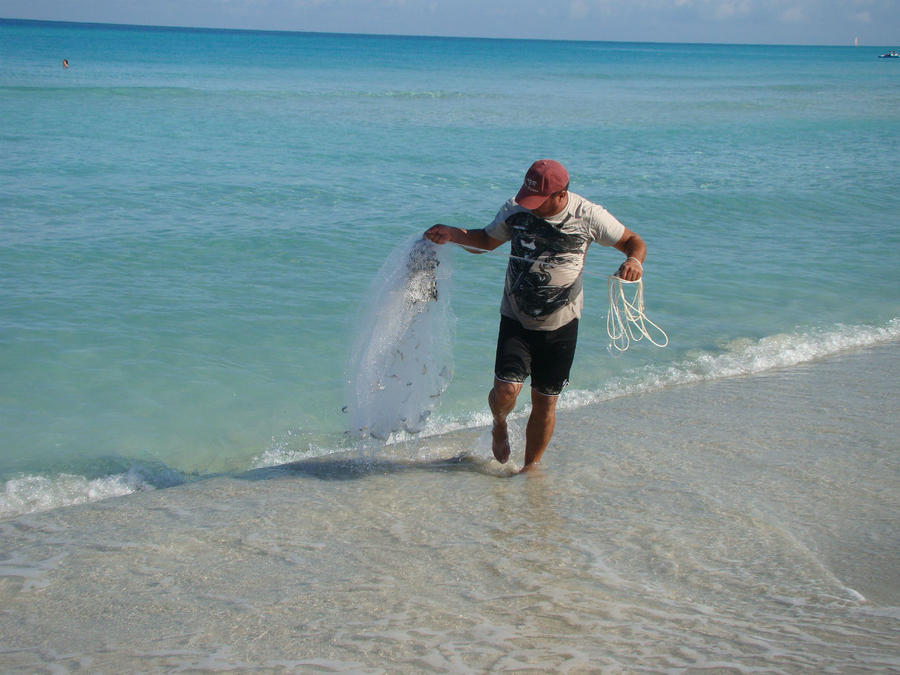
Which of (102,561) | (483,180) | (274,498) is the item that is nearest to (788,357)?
(274,498)

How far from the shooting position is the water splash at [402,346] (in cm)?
477

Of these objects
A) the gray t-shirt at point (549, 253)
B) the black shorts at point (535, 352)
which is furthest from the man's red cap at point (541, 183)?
the black shorts at point (535, 352)

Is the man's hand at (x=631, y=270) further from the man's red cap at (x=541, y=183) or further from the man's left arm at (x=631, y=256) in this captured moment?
the man's red cap at (x=541, y=183)

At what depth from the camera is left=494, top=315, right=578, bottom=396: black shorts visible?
437cm

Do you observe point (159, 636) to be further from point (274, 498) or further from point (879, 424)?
point (879, 424)

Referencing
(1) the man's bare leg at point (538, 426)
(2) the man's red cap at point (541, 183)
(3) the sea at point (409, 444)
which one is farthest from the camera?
(1) the man's bare leg at point (538, 426)

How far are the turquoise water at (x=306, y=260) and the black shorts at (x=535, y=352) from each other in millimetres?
Answer: 671

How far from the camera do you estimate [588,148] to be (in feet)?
69.3

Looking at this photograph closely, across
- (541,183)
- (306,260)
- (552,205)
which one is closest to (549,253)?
(552,205)

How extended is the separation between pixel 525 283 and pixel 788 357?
4186 millimetres

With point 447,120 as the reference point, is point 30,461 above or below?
below

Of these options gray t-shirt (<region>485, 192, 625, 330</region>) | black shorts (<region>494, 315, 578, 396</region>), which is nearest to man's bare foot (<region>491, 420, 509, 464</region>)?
black shorts (<region>494, 315, 578, 396</region>)

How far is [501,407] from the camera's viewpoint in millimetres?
4555

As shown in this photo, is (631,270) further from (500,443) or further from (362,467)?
(362,467)
